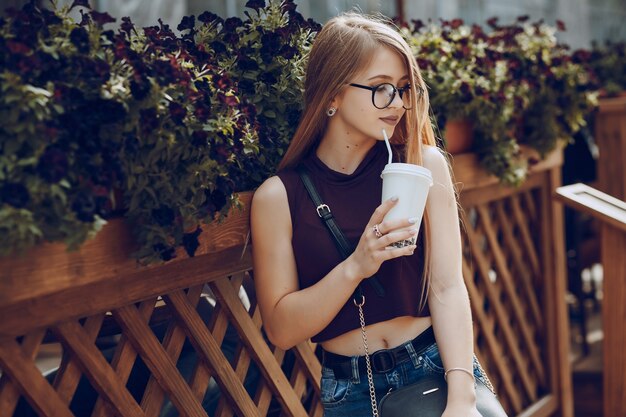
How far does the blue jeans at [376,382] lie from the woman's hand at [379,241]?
0.87 feet

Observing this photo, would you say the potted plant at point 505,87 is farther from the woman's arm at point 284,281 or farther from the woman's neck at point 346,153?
the woman's arm at point 284,281

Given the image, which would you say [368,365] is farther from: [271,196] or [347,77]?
[347,77]

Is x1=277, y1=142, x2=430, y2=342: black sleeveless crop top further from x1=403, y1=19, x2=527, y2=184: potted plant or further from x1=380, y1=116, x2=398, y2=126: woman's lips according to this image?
x1=403, y1=19, x2=527, y2=184: potted plant

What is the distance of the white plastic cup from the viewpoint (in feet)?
5.67

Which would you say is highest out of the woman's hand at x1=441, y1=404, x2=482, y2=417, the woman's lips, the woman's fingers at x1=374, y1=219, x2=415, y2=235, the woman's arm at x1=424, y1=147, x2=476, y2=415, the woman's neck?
the woman's lips

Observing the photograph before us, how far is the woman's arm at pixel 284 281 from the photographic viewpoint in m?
1.87

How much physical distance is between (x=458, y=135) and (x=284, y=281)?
4.39ft

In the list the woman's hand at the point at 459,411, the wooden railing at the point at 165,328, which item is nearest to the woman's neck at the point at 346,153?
the wooden railing at the point at 165,328

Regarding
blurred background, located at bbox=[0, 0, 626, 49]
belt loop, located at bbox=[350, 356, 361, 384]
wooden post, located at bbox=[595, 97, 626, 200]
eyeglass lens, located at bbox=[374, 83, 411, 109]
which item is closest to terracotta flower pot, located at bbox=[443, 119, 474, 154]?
blurred background, located at bbox=[0, 0, 626, 49]

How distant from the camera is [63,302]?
1691 millimetres

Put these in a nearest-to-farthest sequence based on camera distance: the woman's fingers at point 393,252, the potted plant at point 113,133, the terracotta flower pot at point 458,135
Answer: the potted plant at point 113,133 < the woman's fingers at point 393,252 < the terracotta flower pot at point 458,135

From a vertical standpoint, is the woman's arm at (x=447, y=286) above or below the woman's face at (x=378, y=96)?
below

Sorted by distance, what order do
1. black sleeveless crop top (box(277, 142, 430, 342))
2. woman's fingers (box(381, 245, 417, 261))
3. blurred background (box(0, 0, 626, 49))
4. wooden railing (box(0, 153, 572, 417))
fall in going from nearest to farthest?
wooden railing (box(0, 153, 572, 417)) → woman's fingers (box(381, 245, 417, 261)) → black sleeveless crop top (box(277, 142, 430, 342)) → blurred background (box(0, 0, 626, 49))

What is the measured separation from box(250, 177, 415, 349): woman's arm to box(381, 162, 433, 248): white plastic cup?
138 millimetres
